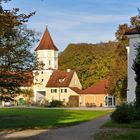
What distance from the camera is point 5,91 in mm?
39406

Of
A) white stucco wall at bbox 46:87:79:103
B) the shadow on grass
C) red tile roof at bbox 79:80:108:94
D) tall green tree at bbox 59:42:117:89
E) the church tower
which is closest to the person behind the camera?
the shadow on grass

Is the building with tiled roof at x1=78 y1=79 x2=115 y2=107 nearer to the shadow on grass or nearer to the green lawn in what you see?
the green lawn

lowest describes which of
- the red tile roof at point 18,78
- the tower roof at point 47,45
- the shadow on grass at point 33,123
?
the shadow on grass at point 33,123

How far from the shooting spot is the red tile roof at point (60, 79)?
396 feet

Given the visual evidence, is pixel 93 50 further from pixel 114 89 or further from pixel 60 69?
pixel 114 89

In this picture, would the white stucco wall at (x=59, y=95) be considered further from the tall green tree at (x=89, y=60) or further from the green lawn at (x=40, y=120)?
the green lawn at (x=40, y=120)

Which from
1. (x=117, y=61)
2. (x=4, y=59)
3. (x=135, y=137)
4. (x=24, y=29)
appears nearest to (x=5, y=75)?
(x=4, y=59)

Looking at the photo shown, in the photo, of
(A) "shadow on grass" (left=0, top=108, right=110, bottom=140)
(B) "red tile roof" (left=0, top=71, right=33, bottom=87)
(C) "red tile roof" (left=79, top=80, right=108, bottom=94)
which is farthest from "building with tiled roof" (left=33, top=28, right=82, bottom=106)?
(B) "red tile roof" (left=0, top=71, right=33, bottom=87)

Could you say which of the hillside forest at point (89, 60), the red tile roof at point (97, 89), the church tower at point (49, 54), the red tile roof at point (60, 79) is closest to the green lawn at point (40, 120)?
the hillside forest at point (89, 60)

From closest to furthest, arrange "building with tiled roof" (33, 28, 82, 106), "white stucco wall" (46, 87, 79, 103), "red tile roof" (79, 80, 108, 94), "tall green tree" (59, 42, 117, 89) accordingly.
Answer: "red tile roof" (79, 80, 108, 94), "tall green tree" (59, 42, 117, 89), "white stucco wall" (46, 87, 79, 103), "building with tiled roof" (33, 28, 82, 106)

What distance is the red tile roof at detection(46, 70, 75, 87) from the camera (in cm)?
12062

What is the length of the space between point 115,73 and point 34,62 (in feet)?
102

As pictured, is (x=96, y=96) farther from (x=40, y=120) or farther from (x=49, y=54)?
(x=40, y=120)

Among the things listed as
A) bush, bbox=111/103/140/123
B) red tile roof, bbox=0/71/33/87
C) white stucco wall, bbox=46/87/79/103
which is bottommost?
bush, bbox=111/103/140/123
